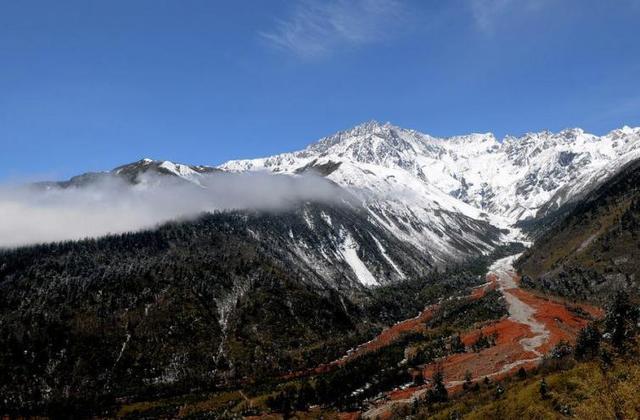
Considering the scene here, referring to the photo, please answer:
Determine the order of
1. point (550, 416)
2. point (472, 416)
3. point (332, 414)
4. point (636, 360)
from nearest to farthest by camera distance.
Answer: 1. point (636, 360)
2. point (550, 416)
3. point (472, 416)
4. point (332, 414)

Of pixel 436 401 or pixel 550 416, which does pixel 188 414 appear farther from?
pixel 550 416

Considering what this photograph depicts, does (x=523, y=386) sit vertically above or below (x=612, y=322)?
below

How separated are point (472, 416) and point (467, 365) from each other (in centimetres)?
8140

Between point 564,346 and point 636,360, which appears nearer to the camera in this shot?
point 636,360

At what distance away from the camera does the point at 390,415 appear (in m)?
157

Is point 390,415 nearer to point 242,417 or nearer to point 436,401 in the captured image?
point 436,401

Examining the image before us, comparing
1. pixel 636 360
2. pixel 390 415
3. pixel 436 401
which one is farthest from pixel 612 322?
pixel 636 360

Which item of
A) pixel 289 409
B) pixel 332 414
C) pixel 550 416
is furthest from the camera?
pixel 289 409

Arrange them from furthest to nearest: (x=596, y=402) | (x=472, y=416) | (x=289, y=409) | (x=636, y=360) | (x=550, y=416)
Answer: (x=289, y=409), (x=472, y=416), (x=550, y=416), (x=636, y=360), (x=596, y=402)

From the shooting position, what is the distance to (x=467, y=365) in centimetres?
19712

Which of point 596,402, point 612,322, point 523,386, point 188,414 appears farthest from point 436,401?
point 596,402

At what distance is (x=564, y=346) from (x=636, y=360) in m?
107

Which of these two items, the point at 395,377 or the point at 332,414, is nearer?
the point at 332,414

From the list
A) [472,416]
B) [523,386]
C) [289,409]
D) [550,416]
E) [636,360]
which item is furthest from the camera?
[289,409]
